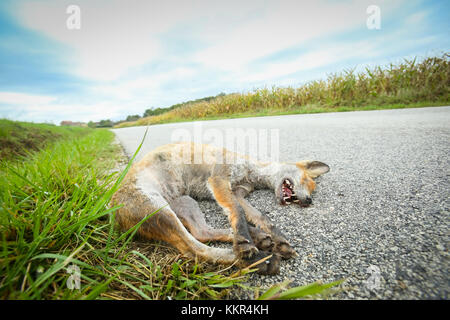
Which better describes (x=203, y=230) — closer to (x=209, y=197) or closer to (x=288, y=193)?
(x=209, y=197)

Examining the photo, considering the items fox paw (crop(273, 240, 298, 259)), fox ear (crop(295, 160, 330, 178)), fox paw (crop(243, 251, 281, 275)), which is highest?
fox ear (crop(295, 160, 330, 178))

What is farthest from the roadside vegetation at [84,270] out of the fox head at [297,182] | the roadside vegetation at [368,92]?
the roadside vegetation at [368,92]

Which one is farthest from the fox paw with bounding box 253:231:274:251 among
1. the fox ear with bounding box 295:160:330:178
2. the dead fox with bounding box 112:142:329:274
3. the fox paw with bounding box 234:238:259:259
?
the fox ear with bounding box 295:160:330:178

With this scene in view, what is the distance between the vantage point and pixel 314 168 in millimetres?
2963

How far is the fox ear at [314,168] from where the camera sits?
288 centimetres

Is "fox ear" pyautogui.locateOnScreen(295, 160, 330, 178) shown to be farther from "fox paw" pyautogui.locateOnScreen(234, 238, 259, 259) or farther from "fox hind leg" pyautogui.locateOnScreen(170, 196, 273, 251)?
"fox paw" pyautogui.locateOnScreen(234, 238, 259, 259)

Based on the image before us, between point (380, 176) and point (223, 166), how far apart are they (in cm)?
197

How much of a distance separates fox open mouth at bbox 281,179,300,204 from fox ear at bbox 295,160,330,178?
511 millimetres

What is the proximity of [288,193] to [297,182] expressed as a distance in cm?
19

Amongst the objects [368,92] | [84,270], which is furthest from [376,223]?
[368,92]

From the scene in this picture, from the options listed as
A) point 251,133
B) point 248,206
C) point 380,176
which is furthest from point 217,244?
point 251,133

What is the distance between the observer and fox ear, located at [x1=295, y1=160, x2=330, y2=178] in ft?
9.45

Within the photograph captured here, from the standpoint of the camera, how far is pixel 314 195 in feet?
8.02
